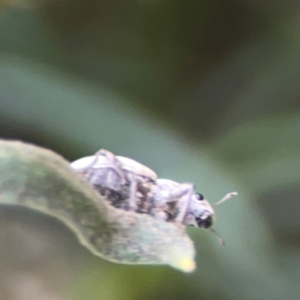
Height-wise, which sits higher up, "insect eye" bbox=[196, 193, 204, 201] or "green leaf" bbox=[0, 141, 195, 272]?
"insect eye" bbox=[196, 193, 204, 201]

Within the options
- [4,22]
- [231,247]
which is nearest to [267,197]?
[231,247]

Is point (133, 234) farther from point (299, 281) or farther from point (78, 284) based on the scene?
point (299, 281)

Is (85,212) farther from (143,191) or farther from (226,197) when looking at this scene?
(226,197)

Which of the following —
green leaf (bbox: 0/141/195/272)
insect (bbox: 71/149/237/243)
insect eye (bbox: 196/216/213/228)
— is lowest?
green leaf (bbox: 0/141/195/272)

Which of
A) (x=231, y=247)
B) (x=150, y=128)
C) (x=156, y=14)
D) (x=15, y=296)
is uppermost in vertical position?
(x=156, y=14)

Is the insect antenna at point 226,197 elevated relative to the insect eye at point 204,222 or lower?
elevated

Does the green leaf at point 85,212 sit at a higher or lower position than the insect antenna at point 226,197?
lower

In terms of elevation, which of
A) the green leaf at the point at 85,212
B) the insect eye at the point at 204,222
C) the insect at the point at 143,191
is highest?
the insect at the point at 143,191
